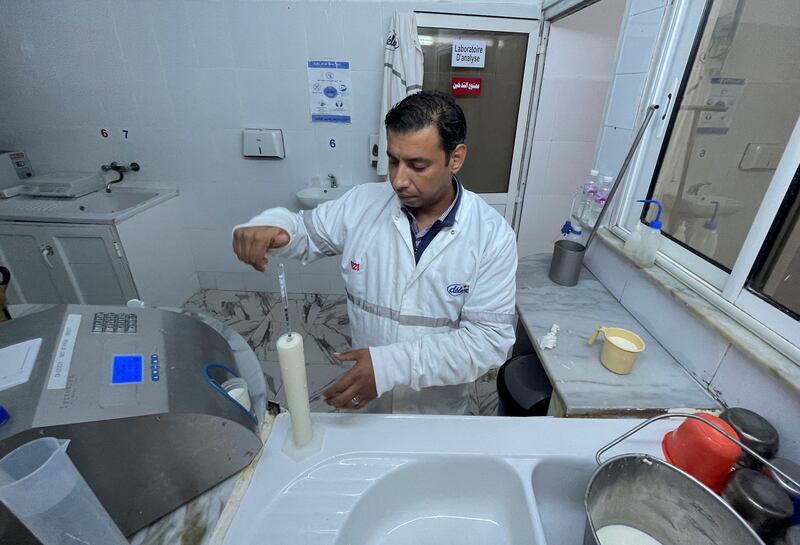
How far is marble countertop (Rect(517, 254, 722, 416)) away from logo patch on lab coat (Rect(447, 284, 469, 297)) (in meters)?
0.38

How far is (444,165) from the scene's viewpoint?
3.25ft

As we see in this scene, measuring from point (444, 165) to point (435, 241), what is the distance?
21cm

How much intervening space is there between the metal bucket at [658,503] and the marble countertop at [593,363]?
0.97 ft

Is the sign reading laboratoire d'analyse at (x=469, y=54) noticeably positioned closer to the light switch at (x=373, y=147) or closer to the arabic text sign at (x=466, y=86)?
the arabic text sign at (x=466, y=86)

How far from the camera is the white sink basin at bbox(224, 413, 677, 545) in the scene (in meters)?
0.66

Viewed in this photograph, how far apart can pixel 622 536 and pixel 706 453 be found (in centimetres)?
22

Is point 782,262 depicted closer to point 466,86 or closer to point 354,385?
point 354,385

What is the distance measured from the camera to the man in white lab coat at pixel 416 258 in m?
0.93

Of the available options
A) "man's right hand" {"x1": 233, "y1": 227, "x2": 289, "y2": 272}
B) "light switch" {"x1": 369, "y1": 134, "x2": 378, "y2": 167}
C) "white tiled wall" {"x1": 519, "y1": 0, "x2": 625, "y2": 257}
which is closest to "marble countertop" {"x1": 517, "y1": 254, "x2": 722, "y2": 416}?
"man's right hand" {"x1": 233, "y1": 227, "x2": 289, "y2": 272}

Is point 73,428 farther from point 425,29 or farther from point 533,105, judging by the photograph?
point 533,105

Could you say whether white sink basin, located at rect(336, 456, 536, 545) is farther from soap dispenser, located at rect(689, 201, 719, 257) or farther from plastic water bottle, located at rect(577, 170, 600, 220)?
plastic water bottle, located at rect(577, 170, 600, 220)

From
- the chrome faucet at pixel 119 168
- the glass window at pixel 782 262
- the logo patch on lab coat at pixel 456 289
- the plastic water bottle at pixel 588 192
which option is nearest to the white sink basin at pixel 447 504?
the logo patch on lab coat at pixel 456 289

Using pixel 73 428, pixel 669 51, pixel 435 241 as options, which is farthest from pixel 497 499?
pixel 669 51

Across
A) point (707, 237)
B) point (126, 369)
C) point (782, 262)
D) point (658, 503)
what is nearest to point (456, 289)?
point (658, 503)
